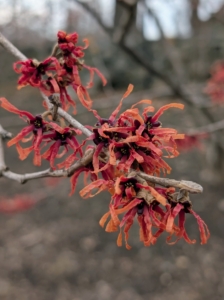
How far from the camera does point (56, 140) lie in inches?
40.4

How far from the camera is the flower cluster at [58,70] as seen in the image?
115cm

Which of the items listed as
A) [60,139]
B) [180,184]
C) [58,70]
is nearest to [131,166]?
[180,184]

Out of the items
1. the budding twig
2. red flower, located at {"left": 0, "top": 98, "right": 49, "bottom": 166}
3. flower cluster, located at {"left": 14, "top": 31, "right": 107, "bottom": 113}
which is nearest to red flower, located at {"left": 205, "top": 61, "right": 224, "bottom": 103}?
flower cluster, located at {"left": 14, "top": 31, "right": 107, "bottom": 113}

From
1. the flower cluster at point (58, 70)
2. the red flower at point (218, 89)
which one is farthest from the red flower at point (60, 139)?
the red flower at point (218, 89)

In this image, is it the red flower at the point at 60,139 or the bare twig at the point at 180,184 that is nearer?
the bare twig at the point at 180,184

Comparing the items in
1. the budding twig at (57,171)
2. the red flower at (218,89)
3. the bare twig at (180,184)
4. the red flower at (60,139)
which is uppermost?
the red flower at (218,89)

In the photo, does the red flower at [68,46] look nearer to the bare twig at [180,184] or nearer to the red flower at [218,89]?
the bare twig at [180,184]

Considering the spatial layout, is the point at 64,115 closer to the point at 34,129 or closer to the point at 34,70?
the point at 34,129

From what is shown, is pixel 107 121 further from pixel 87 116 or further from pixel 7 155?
pixel 87 116

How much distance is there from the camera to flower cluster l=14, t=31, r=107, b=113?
1.15m

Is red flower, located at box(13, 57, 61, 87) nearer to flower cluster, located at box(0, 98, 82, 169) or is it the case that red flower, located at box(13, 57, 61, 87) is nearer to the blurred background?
flower cluster, located at box(0, 98, 82, 169)

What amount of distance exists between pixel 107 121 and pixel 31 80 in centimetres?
35

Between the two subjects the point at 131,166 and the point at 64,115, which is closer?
the point at 131,166

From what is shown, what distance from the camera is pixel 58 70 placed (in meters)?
1.16
